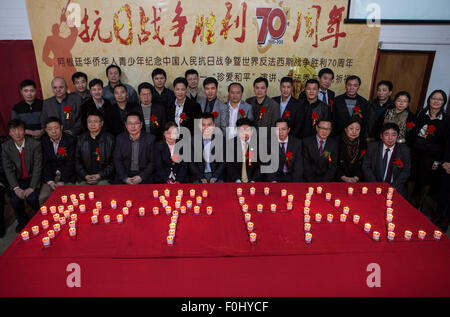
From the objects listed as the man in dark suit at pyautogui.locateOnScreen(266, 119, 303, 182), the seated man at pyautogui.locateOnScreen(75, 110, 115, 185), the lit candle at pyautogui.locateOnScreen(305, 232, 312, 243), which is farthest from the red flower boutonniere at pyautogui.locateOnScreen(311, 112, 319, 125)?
the seated man at pyautogui.locateOnScreen(75, 110, 115, 185)

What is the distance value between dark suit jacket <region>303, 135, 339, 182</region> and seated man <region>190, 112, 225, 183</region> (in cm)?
95

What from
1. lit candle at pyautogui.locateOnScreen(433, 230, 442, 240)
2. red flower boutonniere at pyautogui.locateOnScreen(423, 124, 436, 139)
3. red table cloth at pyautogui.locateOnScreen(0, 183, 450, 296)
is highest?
red flower boutonniere at pyautogui.locateOnScreen(423, 124, 436, 139)

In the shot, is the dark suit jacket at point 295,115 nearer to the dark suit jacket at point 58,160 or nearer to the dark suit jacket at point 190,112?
the dark suit jacket at point 190,112

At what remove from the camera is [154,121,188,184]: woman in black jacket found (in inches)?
129

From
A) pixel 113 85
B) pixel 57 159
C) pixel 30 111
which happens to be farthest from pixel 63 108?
pixel 57 159

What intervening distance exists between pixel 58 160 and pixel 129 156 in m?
0.79

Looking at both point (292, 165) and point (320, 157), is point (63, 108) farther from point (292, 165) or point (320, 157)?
point (320, 157)

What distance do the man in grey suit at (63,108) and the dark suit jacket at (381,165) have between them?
354 centimetres

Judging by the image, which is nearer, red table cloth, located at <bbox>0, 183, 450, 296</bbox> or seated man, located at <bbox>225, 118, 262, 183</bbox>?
red table cloth, located at <bbox>0, 183, 450, 296</bbox>

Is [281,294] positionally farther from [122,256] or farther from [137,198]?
[137,198]

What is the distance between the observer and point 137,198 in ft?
8.10

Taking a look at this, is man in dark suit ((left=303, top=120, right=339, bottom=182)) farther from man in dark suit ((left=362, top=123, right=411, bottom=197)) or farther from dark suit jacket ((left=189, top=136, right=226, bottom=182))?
dark suit jacket ((left=189, top=136, right=226, bottom=182))

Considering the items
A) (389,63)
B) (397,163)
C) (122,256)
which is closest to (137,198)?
(122,256)
